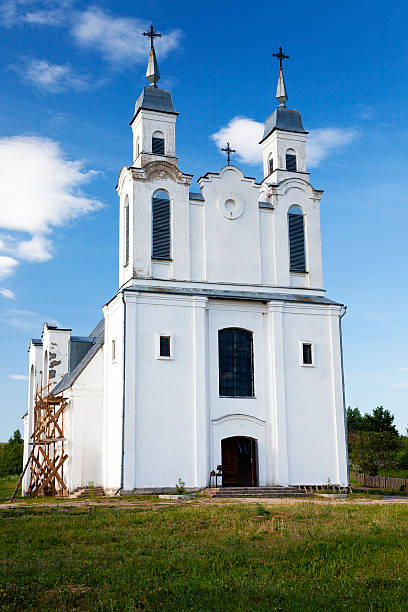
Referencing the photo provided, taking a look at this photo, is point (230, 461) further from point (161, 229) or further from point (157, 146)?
point (157, 146)

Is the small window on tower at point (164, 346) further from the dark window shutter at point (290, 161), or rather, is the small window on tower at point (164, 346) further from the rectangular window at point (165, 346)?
the dark window shutter at point (290, 161)

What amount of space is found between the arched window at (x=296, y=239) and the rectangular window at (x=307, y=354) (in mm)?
3496

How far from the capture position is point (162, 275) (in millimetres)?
29031

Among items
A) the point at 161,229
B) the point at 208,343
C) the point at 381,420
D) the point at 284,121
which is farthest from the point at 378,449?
the point at 161,229

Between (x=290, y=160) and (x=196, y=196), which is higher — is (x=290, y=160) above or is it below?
above

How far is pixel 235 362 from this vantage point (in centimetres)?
2906

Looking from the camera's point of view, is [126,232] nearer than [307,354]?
No

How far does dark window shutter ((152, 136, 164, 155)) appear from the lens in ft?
102

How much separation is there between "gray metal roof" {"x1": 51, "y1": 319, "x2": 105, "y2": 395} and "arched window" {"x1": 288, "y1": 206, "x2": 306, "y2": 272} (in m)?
9.60

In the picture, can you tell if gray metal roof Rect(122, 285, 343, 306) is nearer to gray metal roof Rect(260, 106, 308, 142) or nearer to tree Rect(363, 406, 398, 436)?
gray metal roof Rect(260, 106, 308, 142)

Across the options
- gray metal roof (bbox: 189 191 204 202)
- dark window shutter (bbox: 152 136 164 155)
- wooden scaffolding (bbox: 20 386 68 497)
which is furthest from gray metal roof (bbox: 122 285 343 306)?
wooden scaffolding (bbox: 20 386 68 497)

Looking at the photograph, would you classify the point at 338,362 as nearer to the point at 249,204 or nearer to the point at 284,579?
the point at 249,204

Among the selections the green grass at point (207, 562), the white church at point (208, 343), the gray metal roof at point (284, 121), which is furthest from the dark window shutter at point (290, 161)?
the green grass at point (207, 562)

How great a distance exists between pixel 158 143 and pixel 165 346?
30.5 feet
